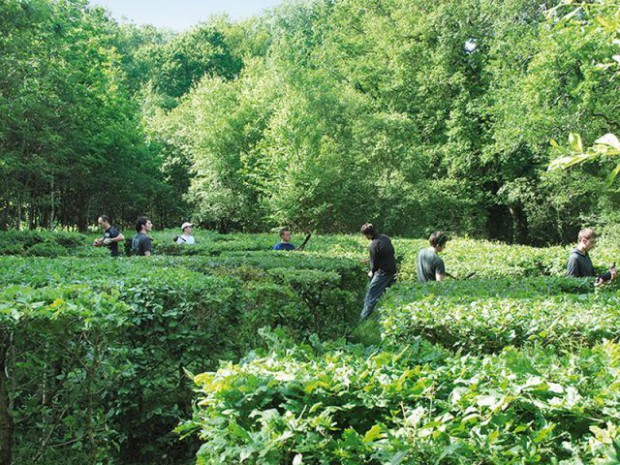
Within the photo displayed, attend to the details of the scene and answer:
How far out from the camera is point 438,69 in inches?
1155

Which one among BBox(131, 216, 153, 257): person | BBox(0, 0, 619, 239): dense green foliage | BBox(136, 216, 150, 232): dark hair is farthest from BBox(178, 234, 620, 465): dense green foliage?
BBox(0, 0, 619, 239): dense green foliage

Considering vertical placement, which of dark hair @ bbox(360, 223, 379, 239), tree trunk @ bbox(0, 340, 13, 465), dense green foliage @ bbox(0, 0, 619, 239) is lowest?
tree trunk @ bbox(0, 340, 13, 465)

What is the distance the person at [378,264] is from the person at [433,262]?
2.28ft

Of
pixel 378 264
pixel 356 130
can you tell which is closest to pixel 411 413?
pixel 378 264

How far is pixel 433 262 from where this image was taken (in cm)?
846

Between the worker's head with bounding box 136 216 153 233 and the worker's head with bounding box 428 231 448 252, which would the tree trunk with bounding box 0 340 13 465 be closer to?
the worker's head with bounding box 428 231 448 252

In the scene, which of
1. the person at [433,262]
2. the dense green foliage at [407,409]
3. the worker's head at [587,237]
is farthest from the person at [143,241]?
the dense green foliage at [407,409]

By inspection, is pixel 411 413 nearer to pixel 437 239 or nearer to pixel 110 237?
pixel 437 239

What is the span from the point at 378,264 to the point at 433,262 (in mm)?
1113

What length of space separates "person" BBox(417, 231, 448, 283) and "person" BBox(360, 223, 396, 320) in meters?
0.70

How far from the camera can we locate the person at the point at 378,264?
9219 mm

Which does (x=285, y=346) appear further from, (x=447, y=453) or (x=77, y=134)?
(x=77, y=134)

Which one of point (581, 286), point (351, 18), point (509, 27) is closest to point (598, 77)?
point (509, 27)

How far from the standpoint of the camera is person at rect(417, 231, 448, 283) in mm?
8258
